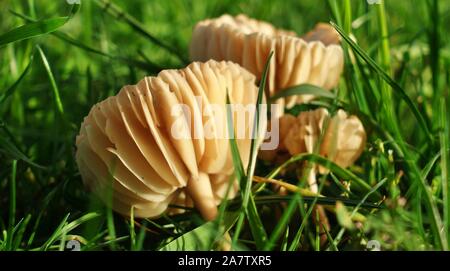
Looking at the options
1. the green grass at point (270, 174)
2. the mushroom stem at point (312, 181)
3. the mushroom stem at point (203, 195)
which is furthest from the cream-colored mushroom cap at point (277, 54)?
the mushroom stem at point (203, 195)

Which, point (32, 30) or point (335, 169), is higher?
point (32, 30)

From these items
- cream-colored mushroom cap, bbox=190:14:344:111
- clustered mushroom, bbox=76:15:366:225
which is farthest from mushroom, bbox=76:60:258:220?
cream-colored mushroom cap, bbox=190:14:344:111

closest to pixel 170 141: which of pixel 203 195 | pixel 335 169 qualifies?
pixel 203 195

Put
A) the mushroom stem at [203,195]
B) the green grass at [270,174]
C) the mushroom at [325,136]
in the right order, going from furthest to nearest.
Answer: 1. the mushroom at [325,136]
2. the mushroom stem at [203,195]
3. the green grass at [270,174]

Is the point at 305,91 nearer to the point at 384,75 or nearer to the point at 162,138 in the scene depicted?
the point at 384,75

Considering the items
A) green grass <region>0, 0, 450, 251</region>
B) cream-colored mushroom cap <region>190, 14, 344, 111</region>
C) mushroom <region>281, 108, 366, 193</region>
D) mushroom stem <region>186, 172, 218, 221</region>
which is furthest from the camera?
cream-colored mushroom cap <region>190, 14, 344, 111</region>

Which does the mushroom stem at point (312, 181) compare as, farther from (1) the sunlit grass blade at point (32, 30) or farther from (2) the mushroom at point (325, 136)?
(1) the sunlit grass blade at point (32, 30)

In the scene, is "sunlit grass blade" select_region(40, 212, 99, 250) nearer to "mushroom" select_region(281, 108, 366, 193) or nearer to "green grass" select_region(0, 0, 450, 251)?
"green grass" select_region(0, 0, 450, 251)
